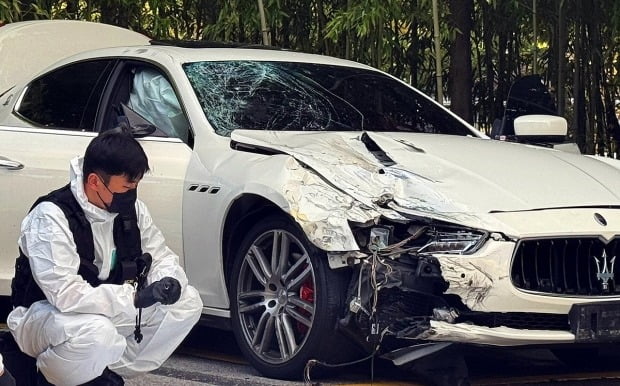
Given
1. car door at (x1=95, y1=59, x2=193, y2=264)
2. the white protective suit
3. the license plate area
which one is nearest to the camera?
the white protective suit

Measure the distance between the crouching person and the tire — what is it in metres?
0.99

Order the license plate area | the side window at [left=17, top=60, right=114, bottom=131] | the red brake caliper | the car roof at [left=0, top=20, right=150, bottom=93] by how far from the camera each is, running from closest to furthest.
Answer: the license plate area → the red brake caliper → the side window at [left=17, top=60, right=114, bottom=131] → the car roof at [left=0, top=20, right=150, bottom=93]

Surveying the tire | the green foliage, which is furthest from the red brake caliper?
the green foliage

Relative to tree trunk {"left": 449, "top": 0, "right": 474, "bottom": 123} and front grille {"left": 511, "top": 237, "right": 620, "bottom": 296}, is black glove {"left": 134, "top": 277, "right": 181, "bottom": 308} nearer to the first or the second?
front grille {"left": 511, "top": 237, "right": 620, "bottom": 296}

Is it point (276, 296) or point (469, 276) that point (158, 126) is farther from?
point (469, 276)

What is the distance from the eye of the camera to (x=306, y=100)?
671 centimetres

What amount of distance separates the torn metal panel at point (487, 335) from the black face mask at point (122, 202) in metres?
1.37

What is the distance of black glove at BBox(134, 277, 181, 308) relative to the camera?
4.35 meters

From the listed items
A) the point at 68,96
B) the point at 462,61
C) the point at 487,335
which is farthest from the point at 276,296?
the point at 462,61

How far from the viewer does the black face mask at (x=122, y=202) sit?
446 centimetres

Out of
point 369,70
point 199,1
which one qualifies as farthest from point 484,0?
point 369,70

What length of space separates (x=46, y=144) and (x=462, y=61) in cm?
476

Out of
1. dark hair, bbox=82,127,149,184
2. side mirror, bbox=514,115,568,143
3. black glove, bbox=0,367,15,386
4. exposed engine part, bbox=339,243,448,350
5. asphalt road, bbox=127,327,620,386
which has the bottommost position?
asphalt road, bbox=127,327,620,386

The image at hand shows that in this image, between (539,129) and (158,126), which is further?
(539,129)
